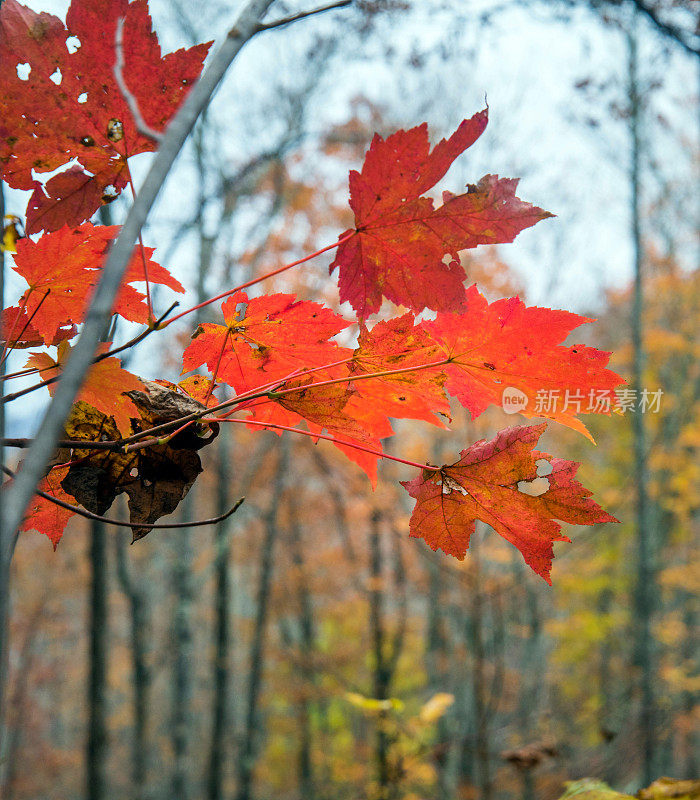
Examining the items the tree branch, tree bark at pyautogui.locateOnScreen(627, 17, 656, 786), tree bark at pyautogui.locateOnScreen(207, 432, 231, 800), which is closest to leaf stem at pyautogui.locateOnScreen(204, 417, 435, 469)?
the tree branch

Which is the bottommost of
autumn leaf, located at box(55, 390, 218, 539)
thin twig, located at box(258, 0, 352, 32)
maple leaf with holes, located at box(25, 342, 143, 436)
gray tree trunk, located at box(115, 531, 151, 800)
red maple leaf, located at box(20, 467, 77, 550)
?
→ gray tree trunk, located at box(115, 531, 151, 800)

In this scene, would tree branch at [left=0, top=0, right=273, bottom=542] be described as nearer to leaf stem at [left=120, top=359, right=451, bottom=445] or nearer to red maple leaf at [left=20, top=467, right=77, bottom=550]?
leaf stem at [left=120, top=359, right=451, bottom=445]

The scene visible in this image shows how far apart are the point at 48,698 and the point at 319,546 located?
10.6 m

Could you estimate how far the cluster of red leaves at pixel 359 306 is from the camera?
0.57m

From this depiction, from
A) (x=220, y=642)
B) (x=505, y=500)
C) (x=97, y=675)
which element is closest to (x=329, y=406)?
(x=505, y=500)

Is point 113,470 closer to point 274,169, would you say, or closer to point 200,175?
point 200,175

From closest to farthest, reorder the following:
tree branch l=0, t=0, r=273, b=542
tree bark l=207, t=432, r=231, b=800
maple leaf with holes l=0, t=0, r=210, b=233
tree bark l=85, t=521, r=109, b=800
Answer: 1. tree branch l=0, t=0, r=273, b=542
2. maple leaf with holes l=0, t=0, r=210, b=233
3. tree bark l=85, t=521, r=109, b=800
4. tree bark l=207, t=432, r=231, b=800

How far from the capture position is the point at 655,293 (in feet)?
31.6

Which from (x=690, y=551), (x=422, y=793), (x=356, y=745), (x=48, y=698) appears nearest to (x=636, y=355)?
(x=690, y=551)

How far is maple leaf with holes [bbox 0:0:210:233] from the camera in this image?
1.76 feet

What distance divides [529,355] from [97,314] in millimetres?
475

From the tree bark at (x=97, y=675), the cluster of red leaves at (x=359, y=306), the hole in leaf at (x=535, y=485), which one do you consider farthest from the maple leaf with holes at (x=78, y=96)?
the tree bark at (x=97, y=675)

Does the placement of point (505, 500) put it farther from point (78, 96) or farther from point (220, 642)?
point (220, 642)

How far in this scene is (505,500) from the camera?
2.05ft
